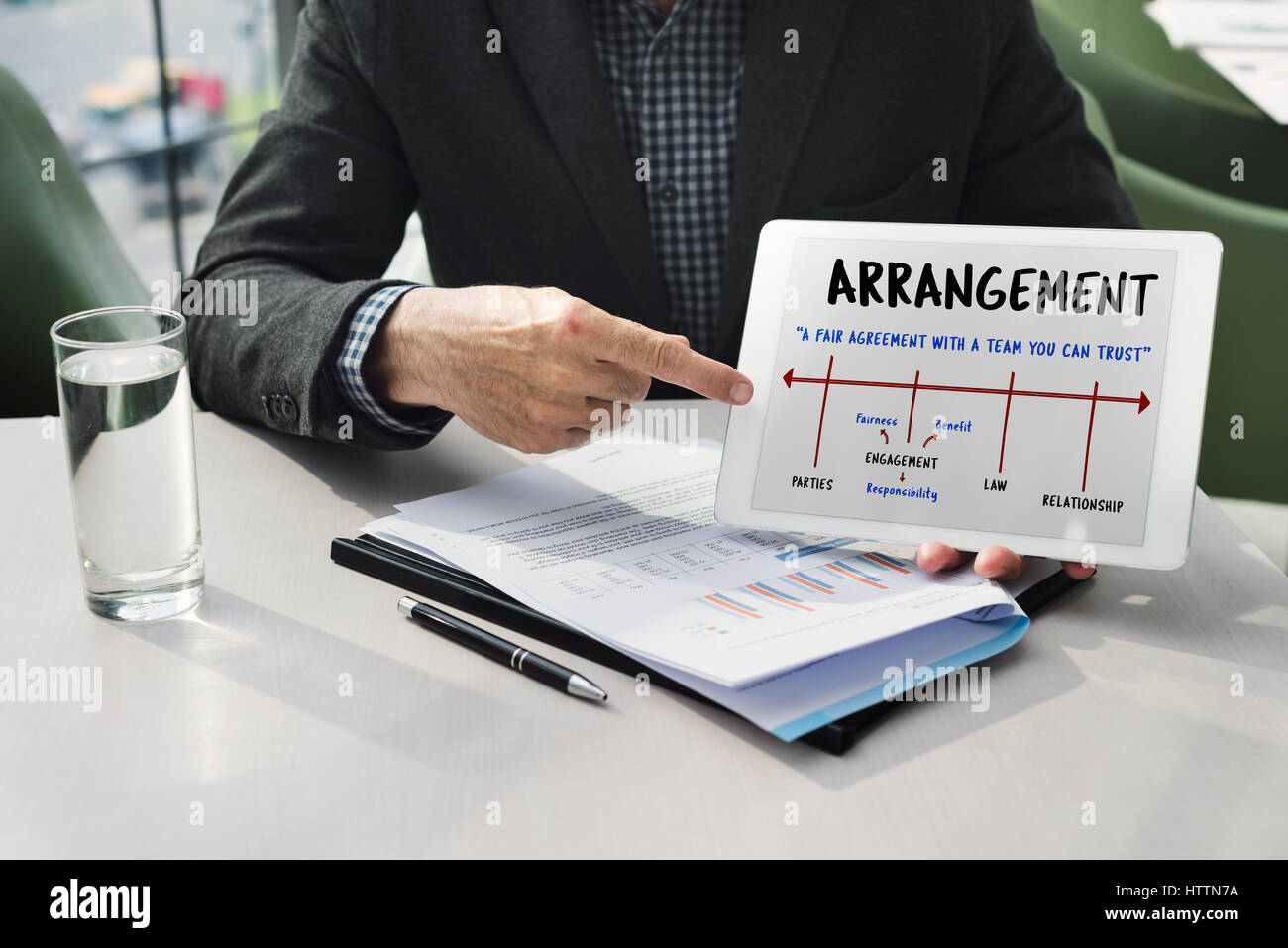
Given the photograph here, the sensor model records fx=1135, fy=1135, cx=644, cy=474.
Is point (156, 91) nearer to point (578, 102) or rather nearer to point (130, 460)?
point (578, 102)

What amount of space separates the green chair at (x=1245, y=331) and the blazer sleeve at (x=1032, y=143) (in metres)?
0.47

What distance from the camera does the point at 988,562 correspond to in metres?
0.69

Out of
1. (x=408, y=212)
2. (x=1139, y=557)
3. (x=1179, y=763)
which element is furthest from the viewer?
(x=408, y=212)

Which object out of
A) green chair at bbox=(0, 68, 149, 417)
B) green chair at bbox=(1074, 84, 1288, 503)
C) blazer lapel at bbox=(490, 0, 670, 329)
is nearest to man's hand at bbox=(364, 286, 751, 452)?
blazer lapel at bbox=(490, 0, 670, 329)

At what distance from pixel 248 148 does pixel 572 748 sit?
0.88 metres

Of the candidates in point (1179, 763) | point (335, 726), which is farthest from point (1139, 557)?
point (335, 726)

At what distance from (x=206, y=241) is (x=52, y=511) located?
0.41 metres

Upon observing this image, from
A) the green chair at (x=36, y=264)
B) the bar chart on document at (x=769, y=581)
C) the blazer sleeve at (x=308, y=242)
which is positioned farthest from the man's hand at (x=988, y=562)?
the green chair at (x=36, y=264)

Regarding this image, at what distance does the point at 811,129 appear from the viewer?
1247 millimetres

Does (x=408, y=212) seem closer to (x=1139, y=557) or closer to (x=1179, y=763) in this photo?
(x=1139, y=557)

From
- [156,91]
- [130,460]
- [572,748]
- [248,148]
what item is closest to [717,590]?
[572,748]

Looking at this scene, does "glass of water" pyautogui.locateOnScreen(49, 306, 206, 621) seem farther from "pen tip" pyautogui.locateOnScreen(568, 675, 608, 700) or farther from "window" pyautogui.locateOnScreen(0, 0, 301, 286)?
"window" pyautogui.locateOnScreen(0, 0, 301, 286)

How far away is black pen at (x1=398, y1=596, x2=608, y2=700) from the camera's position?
0.61m

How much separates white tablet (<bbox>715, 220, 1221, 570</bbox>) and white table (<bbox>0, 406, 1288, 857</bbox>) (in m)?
0.07
